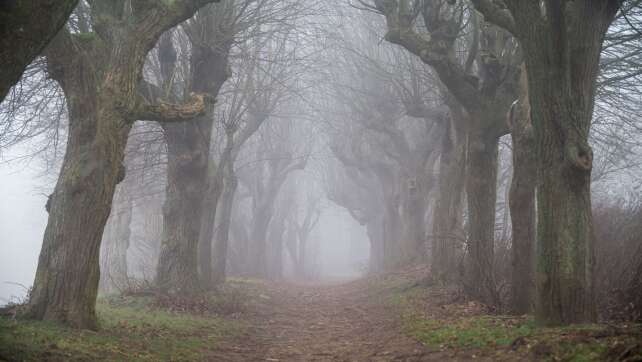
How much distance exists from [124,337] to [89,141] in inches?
104

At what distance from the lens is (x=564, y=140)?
696 centimetres

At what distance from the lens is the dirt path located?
27.2 ft

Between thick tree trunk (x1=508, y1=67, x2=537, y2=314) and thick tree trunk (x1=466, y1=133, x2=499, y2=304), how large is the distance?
1475 mm

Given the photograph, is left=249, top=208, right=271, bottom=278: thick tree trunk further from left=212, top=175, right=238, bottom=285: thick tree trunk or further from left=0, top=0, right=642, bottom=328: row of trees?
left=212, top=175, right=238, bottom=285: thick tree trunk

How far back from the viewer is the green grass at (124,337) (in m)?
5.71

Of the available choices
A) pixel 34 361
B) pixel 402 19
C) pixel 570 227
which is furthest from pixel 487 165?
pixel 34 361

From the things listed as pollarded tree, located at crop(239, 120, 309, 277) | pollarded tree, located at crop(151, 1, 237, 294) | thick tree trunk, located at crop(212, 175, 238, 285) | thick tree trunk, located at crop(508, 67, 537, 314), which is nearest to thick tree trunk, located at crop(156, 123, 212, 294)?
pollarded tree, located at crop(151, 1, 237, 294)

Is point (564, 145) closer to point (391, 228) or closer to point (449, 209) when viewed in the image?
point (449, 209)

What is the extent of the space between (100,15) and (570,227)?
278 inches

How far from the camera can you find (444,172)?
16.6m

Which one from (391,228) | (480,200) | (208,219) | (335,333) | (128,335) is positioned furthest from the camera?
Answer: (391,228)

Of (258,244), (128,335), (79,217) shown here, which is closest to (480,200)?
(128,335)

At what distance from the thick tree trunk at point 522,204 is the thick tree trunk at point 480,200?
1475 mm

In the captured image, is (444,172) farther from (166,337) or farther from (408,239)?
(166,337)
